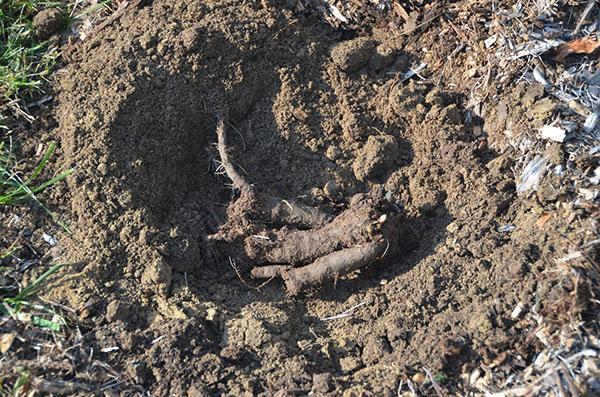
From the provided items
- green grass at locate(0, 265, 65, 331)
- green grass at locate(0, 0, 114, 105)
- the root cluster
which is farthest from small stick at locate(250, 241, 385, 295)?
green grass at locate(0, 0, 114, 105)

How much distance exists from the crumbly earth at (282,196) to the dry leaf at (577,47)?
27cm

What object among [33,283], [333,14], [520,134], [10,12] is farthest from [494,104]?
[10,12]

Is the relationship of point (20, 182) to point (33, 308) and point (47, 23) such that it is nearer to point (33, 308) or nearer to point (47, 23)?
point (33, 308)

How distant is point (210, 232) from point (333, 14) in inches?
49.6

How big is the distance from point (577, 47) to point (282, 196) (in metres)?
1.46

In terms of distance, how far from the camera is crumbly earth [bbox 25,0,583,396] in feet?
9.12

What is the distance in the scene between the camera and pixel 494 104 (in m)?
3.26

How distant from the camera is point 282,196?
3.34 metres

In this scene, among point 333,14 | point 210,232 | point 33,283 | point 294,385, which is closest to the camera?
point 294,385

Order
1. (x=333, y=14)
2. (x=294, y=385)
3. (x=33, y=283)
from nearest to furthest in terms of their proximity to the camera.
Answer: (x=294, y=385) < (x=33, y=283) < (x=333, y=14)

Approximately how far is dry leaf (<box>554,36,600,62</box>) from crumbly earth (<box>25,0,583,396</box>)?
27 centimetres

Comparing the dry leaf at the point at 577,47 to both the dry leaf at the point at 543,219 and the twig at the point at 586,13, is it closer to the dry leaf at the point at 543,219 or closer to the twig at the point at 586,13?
the twig at the point at 586,13

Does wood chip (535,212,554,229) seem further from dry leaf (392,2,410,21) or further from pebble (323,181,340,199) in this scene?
dry leaf (392,2,410,21)

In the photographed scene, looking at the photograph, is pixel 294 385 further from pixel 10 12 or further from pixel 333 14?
pixel 10 12
